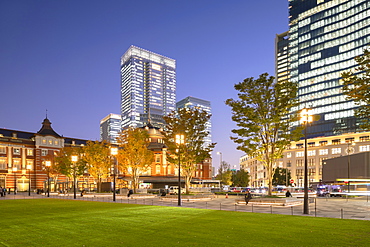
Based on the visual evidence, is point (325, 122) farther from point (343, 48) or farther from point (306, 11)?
point (306, 11)

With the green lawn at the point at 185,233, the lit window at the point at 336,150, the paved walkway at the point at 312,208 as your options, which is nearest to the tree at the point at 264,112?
the paved walkway at the point at 312,208

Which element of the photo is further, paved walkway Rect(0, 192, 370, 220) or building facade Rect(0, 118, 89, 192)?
building facade Rect(0, 118, 89, 192)

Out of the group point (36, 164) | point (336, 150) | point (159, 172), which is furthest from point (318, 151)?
point (36, 164)

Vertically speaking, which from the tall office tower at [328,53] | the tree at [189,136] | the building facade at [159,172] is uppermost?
the tall office tower at [328,53]

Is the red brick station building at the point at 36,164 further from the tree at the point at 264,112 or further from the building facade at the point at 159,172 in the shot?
the tree at the point at 264,112

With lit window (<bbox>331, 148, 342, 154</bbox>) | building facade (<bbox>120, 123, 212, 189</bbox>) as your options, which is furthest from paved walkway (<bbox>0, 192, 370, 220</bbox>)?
lit window (<bbox>331, 148, 342, 154</bbox>)

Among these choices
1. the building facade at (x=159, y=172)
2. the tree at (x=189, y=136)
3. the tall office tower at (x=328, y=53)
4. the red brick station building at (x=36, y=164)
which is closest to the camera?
the tree at (x=189, y=136)

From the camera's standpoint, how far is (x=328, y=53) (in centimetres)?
15575

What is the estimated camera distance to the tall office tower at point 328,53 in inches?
5620

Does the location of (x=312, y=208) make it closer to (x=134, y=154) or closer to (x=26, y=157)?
(x=134, y=154)

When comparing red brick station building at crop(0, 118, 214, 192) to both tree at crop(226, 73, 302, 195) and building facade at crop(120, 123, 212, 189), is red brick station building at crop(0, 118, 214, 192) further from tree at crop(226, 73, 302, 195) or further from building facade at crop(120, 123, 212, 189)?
tree at crop(226, 73, 302, 195)

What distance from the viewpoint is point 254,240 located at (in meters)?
14.4

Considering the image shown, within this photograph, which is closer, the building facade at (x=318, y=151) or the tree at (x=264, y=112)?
the tree at (x=264, y=112)

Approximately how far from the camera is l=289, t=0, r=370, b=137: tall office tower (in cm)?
14275
